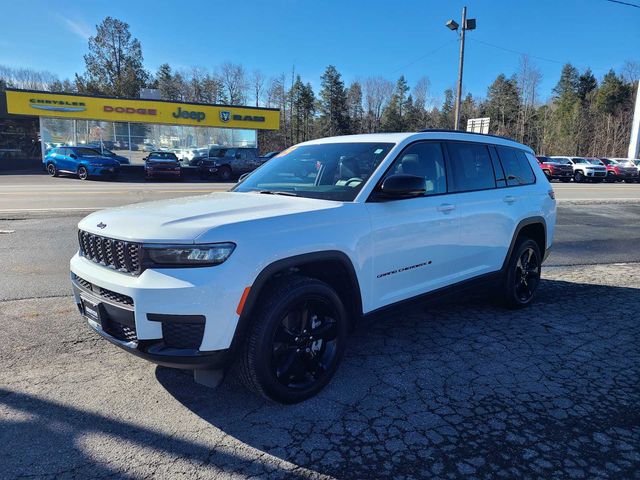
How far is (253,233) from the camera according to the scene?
2699 mm

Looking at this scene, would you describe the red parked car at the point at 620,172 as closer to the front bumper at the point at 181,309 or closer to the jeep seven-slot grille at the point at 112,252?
the front bumper at the point at 181,309

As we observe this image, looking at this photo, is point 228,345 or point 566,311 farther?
point 566,311

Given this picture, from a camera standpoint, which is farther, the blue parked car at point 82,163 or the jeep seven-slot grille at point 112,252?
the blue parked car at point 82,163

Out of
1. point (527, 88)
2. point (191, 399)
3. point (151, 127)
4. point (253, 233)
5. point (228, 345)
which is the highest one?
point (527, 88)

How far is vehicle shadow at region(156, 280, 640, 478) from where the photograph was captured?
2.49 metres

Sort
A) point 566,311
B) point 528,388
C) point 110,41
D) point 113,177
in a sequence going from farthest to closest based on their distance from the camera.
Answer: point 110,41
point 113,177
point 566,311
point 528,388

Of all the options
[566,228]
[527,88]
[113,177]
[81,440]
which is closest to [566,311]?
[81,440]

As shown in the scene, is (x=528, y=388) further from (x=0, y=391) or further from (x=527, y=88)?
(x=527, y=88)

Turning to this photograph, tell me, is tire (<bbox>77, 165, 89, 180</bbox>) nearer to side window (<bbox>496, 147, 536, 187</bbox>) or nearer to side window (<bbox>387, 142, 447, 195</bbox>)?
side window (<bbox>496, 147, 536, 187</bbox>)

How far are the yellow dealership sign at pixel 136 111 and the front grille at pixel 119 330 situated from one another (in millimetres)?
32737

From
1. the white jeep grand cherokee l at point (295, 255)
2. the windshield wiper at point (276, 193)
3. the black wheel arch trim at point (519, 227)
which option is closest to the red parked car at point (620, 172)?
the black wheel arch trim at point (519, 227)

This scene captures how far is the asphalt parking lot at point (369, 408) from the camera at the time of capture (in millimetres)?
2434

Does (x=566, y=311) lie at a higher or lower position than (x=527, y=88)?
lower

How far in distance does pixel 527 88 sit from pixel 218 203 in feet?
279
